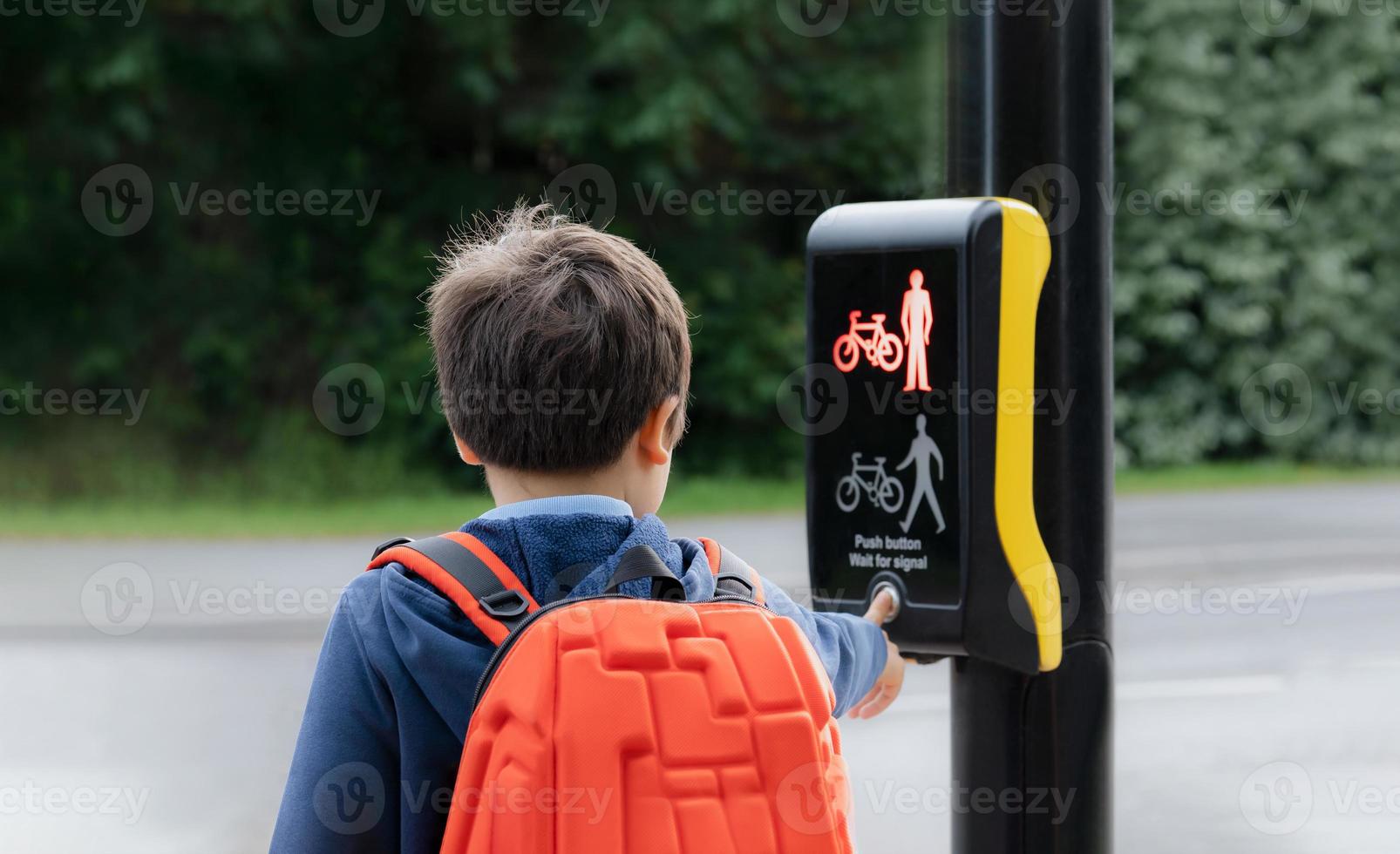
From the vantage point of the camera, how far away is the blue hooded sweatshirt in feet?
4.50

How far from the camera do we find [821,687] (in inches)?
54.3

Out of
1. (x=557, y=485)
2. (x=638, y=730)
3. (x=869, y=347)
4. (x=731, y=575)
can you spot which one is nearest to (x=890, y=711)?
(x=869, y=347)

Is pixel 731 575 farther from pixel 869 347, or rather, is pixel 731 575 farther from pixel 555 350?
pixel 869 347

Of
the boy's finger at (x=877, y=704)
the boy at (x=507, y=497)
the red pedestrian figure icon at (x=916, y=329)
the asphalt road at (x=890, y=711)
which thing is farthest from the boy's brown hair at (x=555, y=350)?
the asphalt road at (x=890, y=711)

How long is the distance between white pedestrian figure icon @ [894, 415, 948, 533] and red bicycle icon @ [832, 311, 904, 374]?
0.31ft

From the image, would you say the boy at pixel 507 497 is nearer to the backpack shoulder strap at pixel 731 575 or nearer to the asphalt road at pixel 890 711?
the backpack shoulder strap at pixel 731 575

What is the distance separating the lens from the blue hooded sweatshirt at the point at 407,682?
1373 mm

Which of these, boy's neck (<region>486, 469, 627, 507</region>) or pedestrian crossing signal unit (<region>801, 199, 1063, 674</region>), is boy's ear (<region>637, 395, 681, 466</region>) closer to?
boy's neck (<region>486, 469, 627, 507</region>)

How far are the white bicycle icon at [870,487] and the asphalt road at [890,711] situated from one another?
112 centimetres

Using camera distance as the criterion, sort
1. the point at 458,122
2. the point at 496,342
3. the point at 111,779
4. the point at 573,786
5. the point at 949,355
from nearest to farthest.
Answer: the point at 573,786
the point at 496,342
the point at 949,355
the point at 111,779
the point at 458,122

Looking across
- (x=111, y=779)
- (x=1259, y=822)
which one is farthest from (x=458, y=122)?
(x=1259, y=822)

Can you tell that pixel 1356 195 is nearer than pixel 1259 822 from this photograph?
No

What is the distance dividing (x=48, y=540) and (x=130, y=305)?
12.9 feet

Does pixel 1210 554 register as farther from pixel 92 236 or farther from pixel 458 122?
pixel 92 236
